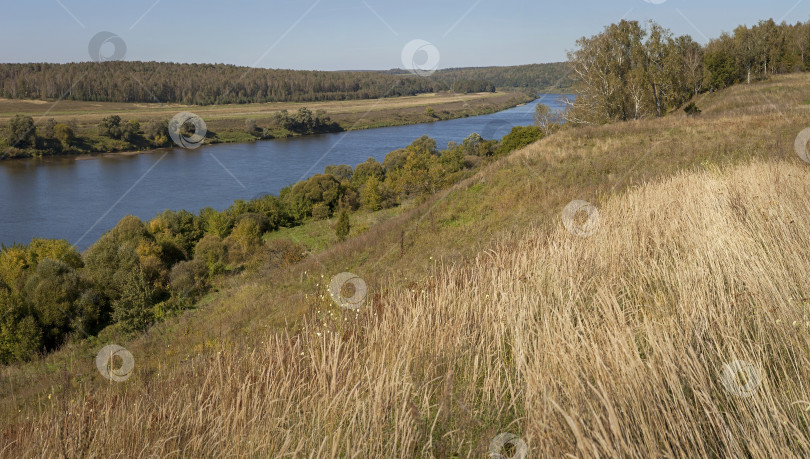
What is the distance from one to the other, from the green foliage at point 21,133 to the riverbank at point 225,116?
20.4 inches

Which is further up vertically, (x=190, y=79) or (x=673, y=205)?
(x=190, y=79)

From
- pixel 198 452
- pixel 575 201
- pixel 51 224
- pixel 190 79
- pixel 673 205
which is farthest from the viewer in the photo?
pixel 190 79

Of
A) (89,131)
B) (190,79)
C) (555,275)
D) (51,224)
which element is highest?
(190,79)

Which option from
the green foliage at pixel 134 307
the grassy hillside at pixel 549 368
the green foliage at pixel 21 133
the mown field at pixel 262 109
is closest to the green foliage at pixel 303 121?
the mown field at pixel 262 109

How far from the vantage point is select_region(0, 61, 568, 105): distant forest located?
3593 inches

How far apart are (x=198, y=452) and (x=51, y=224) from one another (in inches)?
1728

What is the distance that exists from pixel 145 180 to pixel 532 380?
58.6 meters

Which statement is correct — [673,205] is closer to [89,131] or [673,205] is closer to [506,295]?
[506,295]

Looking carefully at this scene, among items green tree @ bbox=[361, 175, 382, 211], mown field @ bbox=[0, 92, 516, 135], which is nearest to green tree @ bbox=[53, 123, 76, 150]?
mown field @ bbox=[0, 92, 516, 135]

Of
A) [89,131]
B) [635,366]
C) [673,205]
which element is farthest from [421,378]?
[89,131]

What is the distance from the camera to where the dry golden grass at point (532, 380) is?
228cm

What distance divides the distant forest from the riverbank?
2.51 m

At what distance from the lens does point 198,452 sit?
2.80 meters

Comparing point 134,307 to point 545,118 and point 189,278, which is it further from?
point 545,118
